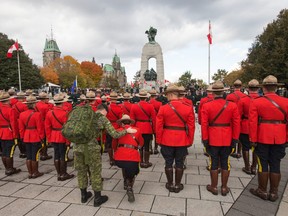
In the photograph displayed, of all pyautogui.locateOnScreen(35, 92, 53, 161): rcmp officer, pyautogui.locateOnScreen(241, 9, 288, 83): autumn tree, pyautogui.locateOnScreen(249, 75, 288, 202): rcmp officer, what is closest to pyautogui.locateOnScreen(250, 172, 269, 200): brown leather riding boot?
pyautogui.locateOnScreen(249, 75, 288, 202): rcmp officer

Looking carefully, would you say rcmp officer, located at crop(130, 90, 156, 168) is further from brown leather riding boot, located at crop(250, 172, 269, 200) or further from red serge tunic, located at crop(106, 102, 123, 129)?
brown leather riding boot, located at crop(250, 172, 269, 200)

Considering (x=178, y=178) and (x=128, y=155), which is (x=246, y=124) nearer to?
(x=178, y=178)

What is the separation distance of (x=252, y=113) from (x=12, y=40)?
47971 millimetres

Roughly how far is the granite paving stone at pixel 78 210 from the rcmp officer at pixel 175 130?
1682 mm

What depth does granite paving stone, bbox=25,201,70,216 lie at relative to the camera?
380 centimetres

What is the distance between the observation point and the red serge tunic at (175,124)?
14.6 ft

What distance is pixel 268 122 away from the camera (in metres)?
4.18

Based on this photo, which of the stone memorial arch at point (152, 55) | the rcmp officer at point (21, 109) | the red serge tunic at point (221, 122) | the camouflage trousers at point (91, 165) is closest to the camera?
the camouflage trousers at point (91, 165)

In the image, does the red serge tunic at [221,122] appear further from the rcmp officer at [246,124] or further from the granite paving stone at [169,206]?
the rcmp officer at [246,124]

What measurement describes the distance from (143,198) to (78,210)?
1.27 meters

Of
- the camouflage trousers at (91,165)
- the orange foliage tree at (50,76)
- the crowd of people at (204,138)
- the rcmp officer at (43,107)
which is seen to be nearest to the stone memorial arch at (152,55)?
the orange foliage tree at (50,76)

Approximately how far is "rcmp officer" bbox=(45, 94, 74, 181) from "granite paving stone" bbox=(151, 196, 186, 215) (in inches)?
100

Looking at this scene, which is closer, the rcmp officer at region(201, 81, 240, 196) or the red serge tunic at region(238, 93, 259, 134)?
the rcmp officer at region(201, 81, 240, 196)

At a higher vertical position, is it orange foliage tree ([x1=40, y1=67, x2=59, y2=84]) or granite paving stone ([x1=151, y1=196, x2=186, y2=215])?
orange foliage tree ([x1=40, y1=67, x2=59, y2=84])
